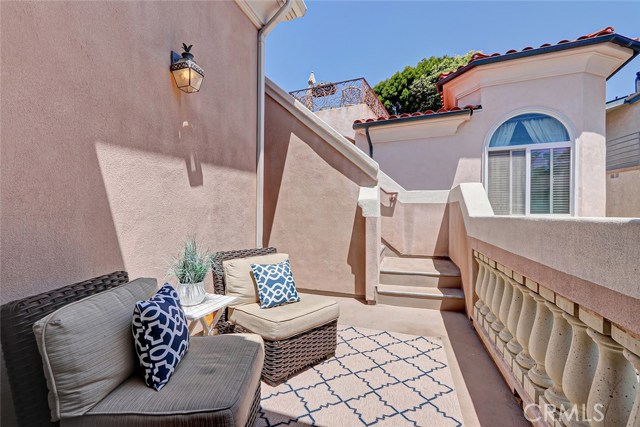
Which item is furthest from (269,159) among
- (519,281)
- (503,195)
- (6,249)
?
(503,195)

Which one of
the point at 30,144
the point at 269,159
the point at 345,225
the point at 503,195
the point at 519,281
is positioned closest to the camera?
the point at 30,144

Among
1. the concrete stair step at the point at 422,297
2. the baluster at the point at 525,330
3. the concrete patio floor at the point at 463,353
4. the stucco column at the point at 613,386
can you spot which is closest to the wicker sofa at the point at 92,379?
the stucco column at the point at 613,386

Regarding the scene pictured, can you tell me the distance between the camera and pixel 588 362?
4.66 ft

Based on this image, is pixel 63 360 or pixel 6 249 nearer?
pixel 63 360

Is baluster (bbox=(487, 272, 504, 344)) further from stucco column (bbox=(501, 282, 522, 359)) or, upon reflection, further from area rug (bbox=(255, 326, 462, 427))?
area rug (bbox=(255, 326, 462, 427))

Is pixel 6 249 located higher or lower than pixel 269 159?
lower

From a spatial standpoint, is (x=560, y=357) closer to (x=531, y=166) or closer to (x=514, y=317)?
(x=514, y=317)

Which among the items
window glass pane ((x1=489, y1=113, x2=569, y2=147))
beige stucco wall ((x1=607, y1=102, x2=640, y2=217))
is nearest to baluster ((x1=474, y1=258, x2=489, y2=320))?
window glass pane ((x1=489, y1=113, x2=569, y2=147))

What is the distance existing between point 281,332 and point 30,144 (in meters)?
2.23

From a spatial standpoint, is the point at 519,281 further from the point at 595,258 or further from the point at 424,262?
the point at 424,262

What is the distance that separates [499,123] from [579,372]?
236 inches

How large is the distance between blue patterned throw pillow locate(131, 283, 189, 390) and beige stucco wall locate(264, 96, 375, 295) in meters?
3.15

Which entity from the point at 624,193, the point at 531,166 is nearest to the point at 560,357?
the point at 531,166

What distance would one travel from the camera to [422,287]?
462 centimetres
